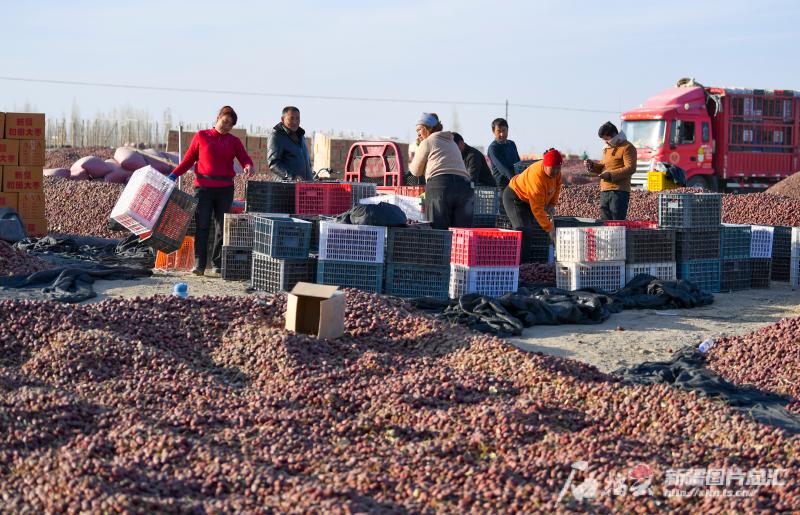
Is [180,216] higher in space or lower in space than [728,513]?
higher

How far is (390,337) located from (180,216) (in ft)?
12.9

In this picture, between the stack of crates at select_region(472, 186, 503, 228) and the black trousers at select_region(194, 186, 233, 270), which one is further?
the stack of crates at select_region(472, 186, 503, 228)

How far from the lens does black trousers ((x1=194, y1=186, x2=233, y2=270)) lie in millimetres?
10797

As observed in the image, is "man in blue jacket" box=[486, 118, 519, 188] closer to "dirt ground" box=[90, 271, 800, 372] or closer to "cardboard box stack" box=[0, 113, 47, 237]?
"dirt ground" box=[90, 271, 800, 372]

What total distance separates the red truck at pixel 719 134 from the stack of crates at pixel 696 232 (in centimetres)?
1340

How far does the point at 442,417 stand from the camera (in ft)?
18.1

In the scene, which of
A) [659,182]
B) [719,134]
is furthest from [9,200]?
[719,134]

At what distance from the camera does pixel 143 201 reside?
33.6 feet

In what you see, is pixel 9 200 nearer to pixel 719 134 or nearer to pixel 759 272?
pixel 759 272

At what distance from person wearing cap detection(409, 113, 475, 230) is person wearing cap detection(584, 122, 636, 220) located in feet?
6.52

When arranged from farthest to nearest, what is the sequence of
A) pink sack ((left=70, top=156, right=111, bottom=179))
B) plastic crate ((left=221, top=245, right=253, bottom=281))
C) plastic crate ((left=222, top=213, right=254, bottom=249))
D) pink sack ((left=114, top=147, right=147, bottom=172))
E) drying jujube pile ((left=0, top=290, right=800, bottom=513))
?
1. pink sack ((left=114, top=147, right=147, bottom=172))
2. pink sack ((left=70, top=156, right=111, bottom=179))
3. plastic crate ((left=221, top=245, right=253, bottom=281))
4. plastic crate ((left=222, top=213, right=254, bottom=249))
5. drying jujube pile ((left=0, top=290, right=800, bottom=513))

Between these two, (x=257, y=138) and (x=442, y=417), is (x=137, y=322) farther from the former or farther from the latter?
(x=257, y=138)

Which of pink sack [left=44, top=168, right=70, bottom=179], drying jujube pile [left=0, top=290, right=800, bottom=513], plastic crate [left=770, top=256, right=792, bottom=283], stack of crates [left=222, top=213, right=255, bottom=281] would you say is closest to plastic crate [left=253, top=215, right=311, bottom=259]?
stack of crates [left=222, top=213, right=255, bottom=281]

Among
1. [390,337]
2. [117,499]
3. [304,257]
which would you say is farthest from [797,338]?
[117,499]
